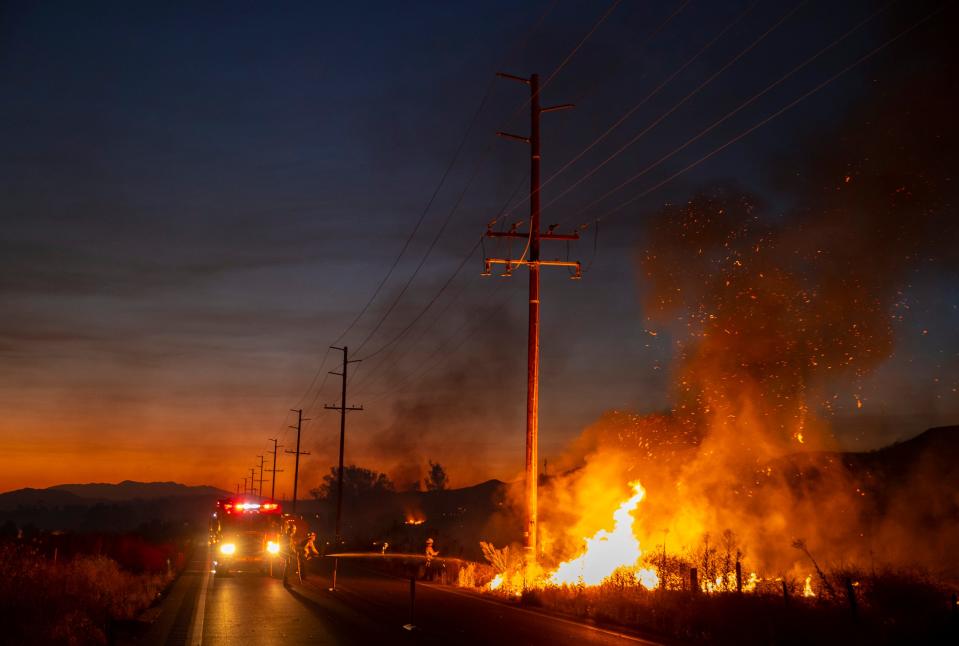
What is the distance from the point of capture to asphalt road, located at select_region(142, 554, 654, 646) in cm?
1498

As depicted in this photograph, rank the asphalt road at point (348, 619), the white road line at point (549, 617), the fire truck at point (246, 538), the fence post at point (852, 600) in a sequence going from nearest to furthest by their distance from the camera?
the fence post at point (852, 600)
the asphalt road at point (348, 619)
the white road line at point (549, 617)
the fire truck at point (246, 538)

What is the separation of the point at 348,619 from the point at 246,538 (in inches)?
606

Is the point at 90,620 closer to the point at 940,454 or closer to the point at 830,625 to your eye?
the point at 830,625

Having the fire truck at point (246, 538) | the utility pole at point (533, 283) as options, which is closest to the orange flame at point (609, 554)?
the utility pole at point (533, 283)

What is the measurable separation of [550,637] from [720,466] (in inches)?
626

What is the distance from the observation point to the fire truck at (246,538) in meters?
32.1

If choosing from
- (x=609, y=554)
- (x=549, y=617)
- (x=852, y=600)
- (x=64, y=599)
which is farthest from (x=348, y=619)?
(x=609, y=554)

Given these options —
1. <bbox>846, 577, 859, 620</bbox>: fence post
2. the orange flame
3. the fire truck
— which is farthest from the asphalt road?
the fire truck

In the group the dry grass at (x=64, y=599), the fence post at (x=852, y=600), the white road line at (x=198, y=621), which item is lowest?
the white road line at (x=198, y=621)

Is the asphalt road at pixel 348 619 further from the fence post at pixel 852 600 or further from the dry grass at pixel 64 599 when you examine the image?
the fence post at pixel 852 600

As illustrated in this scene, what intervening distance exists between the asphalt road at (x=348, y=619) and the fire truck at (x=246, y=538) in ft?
15.4

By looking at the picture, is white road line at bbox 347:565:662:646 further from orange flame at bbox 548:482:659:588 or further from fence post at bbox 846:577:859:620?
fence post at bbox 846:577:859:620

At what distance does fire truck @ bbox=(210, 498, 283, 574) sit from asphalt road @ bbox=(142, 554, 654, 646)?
4695 mm

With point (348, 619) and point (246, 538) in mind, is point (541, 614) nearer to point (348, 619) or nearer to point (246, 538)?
point (348, 619)
